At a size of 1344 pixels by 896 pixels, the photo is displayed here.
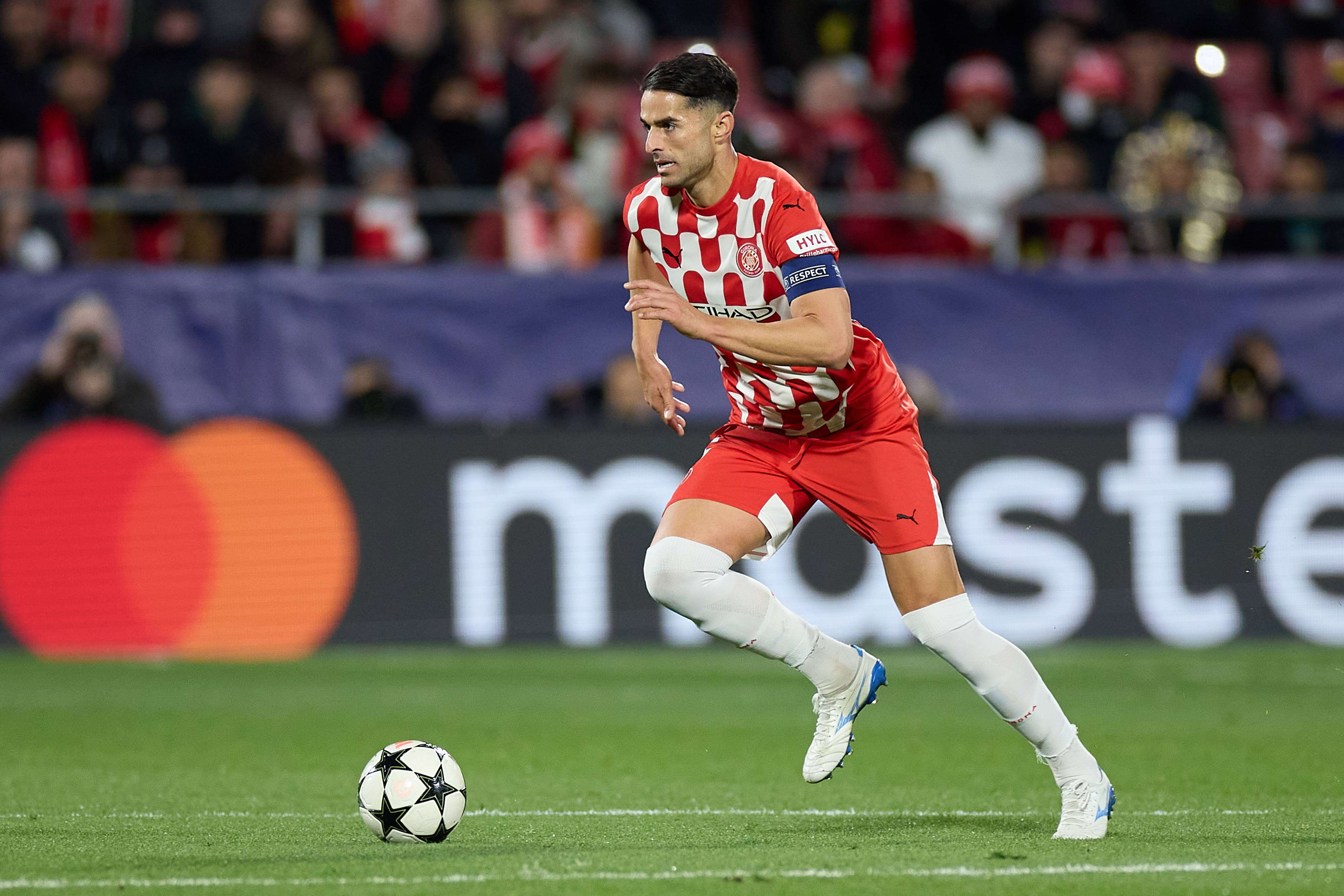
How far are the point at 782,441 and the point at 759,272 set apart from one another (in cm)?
67

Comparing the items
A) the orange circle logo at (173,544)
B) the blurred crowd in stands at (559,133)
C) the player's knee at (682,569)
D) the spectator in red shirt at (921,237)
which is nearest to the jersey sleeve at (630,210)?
the player's knee at (682,569)

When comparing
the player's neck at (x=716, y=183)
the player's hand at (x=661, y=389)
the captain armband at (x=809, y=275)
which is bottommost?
the player's hand at (x=661, y=389)

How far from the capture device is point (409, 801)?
5805mm

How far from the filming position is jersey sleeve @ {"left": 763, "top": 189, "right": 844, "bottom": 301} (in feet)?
19.1

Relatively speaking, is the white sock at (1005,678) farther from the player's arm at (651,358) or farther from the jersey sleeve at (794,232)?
the jersey sleeve at (794,232)

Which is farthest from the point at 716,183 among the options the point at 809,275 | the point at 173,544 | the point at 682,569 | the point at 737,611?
the point at 173,544

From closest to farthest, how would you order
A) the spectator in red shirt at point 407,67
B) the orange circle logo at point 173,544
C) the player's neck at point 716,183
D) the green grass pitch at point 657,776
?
the green grass pitch at point 657,776 → the player's neck at point 716,183 → the orange circle logo at point 173,544 → the spectator in red shirt at point 407,67

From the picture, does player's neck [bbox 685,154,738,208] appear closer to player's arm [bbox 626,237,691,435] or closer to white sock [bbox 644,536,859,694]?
player's arm [bbox 626,237,691,435]

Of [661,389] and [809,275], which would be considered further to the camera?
[661,389]

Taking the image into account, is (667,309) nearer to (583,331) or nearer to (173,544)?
(173,544)

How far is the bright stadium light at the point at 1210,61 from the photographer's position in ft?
29.7

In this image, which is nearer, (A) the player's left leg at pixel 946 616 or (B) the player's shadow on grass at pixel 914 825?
(A) the player's left leg at pixel 946 616

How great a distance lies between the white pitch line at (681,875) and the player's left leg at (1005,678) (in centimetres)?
54

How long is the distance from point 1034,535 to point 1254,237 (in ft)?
10.9
